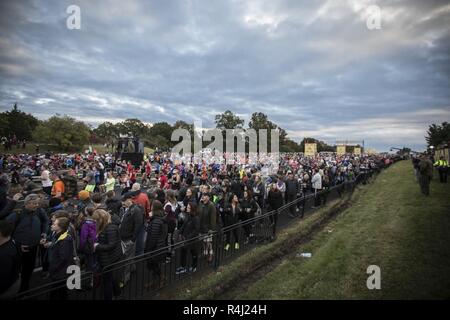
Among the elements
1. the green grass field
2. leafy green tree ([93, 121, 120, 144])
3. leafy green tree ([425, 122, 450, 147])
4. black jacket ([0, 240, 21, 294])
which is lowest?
the green grass field

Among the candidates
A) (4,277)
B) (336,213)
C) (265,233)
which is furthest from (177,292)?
(336,213)

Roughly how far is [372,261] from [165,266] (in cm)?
551

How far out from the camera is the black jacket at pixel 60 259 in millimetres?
4352

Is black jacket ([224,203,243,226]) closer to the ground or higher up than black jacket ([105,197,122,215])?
closer to the ground

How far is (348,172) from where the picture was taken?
20.0 m

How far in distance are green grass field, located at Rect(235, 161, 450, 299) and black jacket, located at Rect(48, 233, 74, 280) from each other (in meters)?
3.40

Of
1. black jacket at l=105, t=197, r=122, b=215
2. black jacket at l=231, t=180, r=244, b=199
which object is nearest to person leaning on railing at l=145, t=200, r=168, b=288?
black jacket at l=105, t=197, r=122, b=215

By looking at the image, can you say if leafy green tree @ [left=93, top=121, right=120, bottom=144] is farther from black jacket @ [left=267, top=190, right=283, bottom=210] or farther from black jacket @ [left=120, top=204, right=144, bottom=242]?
black jacket @ [left=120, top=204, right=144, bottom=242]

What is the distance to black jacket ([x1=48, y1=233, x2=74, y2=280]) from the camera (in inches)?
171

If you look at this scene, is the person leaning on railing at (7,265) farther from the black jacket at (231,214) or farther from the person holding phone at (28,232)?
the black jacket at (231,214)

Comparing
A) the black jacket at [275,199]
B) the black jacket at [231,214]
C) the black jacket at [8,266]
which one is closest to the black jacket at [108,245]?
the black jacket at [8,266]

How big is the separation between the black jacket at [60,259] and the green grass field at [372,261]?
340cm

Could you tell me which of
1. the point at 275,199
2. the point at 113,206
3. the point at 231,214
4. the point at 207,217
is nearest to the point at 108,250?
the point at 113,206
